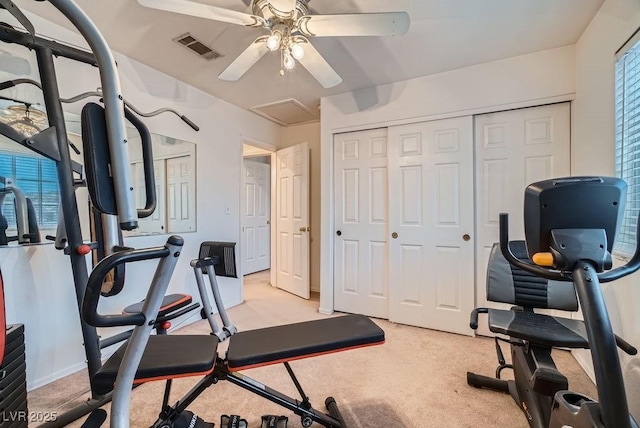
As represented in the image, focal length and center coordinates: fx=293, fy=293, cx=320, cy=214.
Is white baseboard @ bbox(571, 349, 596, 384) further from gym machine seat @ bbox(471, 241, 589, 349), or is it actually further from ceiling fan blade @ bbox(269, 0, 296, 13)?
ceiling fan blade @ bbox(269, 0, 296, 13)

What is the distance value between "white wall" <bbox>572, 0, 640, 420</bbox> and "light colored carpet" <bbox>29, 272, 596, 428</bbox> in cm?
54

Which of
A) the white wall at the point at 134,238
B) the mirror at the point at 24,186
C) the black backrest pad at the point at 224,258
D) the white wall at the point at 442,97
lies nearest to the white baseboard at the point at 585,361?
the white wall at the point at 442,97

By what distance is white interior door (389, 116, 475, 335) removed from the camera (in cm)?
261

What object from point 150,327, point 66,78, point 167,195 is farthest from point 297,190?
point 150,327

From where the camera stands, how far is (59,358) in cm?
194

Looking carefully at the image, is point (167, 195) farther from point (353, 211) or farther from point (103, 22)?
point (353, 211)

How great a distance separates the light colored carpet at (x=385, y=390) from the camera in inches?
61.7

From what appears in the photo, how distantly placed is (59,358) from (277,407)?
1.52m

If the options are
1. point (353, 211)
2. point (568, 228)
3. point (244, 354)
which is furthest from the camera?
point (353, 211)

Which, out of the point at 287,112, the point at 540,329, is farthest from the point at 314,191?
the point at 540,329

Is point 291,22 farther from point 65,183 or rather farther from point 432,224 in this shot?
point 432,224

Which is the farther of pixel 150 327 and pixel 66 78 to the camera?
pixel 66 78

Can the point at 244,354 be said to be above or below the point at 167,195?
below

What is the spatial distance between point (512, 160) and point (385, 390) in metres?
2.08
